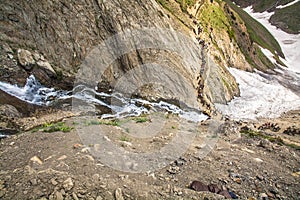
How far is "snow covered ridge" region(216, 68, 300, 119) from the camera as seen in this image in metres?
22.7

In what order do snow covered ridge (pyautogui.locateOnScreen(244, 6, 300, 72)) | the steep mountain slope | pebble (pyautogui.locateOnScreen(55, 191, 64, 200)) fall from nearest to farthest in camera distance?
pebble (pyautogui.locateOnScreen(55, 191, 64, 200)), snow covered ridge (pyautogui.locateOnScreen(244, 6, 300, 72)), the steep mountain slope

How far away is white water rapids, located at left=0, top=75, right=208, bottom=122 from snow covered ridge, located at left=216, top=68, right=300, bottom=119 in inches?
339

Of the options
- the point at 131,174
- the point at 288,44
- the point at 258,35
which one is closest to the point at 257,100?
the point at 131,174

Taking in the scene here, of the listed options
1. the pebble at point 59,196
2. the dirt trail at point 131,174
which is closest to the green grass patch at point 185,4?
the dirt trail at point 131,174

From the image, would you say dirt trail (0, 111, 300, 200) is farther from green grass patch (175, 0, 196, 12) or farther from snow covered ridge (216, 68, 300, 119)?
green grass patch (175, 0, 196, 12)

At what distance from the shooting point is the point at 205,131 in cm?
1121

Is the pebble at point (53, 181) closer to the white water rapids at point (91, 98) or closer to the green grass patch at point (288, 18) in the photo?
the white water rapids at point (91, 98)

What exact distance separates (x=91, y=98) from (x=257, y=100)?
65.8 feet

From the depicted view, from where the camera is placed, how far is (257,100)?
2642cm

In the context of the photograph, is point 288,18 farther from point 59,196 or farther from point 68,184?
point 59,196

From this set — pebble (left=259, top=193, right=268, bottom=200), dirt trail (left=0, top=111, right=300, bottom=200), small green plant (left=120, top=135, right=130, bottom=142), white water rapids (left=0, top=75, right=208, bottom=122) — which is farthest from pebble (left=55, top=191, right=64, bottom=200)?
white water rapids (left=0, top=75, right=208, bottom=122)

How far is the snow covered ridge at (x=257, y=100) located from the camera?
2272 cm

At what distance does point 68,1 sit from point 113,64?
5205 millimetres

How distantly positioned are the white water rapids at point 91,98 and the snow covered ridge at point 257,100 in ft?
28.2
